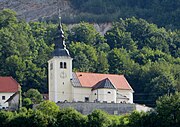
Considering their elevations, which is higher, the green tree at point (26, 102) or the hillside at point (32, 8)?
the hillside at point (32, 8)

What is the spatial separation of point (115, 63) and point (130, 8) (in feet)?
122

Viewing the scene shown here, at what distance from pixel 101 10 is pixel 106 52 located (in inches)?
976

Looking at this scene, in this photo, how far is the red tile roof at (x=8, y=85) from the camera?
109 meters

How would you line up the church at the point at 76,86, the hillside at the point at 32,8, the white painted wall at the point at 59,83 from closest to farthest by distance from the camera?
1. the church at the point at 76,86
2. the white painted wall at the point at 59,83
3. the hillside at the point at 32,8

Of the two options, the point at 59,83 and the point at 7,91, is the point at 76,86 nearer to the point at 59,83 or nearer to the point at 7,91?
the point at 59,83

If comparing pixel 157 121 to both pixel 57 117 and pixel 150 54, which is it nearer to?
pixel 57 117

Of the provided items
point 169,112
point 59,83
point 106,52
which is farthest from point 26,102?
point 106,52

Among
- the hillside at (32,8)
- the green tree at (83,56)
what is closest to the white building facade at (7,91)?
the green tree at (83,56)

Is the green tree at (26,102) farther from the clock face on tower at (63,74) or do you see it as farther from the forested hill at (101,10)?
the forested hill at (101,10)

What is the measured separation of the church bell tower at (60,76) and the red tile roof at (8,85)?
3.55 meters

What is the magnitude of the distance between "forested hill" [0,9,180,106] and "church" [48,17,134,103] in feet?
14.9

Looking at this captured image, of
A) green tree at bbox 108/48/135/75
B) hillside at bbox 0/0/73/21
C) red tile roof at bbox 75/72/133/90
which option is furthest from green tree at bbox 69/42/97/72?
hillside at bbox 0/0/73/21

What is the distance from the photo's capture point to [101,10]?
531 feet

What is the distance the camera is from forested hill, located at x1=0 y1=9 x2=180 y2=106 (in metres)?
119
